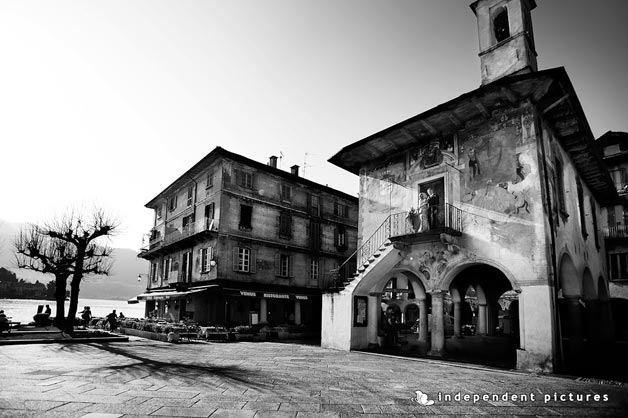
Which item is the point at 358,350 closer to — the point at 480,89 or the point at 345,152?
the point at 345,152

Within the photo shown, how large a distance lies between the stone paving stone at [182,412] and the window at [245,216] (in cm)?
2075

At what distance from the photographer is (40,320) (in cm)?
2405

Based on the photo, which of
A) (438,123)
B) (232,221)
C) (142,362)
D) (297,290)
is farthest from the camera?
(297,290)

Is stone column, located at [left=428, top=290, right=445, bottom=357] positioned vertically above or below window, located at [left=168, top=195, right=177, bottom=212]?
below

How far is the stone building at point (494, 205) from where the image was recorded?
1142cm

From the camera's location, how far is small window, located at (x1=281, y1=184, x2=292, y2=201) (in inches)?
1153

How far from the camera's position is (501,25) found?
51.2 feet

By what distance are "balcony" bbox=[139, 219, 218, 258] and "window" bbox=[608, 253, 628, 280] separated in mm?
25461

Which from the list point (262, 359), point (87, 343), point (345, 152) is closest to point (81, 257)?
point (87, 343)

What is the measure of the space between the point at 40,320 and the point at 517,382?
26.8 m

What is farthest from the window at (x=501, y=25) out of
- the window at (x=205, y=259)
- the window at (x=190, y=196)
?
the window at (x=190, y=196)

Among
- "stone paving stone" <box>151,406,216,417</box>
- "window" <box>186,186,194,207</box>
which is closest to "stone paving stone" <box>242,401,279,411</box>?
"stone paving stone" <box>151,406,216,417</box>

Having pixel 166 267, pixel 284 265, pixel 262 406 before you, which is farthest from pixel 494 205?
pixel 166 267

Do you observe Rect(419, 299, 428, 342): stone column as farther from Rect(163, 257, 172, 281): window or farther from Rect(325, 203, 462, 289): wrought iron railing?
Rect(163, 257, 172, 281): window
